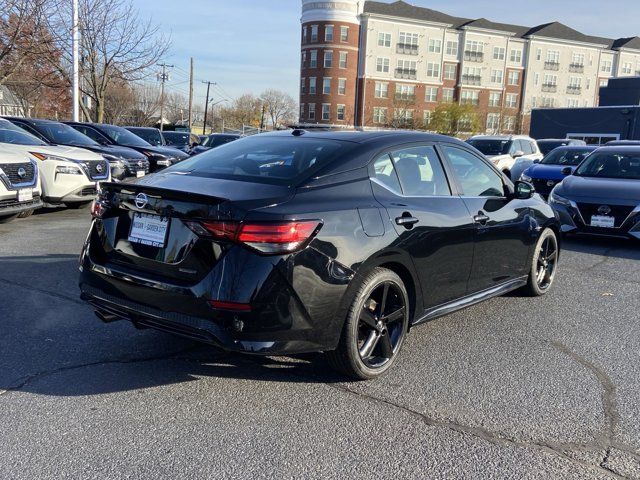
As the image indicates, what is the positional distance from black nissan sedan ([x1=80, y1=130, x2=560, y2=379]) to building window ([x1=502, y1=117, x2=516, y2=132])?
75.4 meters

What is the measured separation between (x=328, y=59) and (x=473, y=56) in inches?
763

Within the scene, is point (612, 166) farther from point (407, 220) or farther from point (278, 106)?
point (278, 106)

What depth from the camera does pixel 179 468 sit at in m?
2.71

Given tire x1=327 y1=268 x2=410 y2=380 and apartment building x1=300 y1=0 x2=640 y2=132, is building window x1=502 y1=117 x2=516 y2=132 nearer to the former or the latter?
apartment building x1=300 y1=0 x2=640 y2=132

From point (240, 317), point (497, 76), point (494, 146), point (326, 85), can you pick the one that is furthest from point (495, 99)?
point (240, 317)

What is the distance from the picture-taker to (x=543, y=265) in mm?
5922

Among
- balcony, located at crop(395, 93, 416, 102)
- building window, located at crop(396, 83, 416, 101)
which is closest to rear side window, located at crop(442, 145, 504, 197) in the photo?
balcony, located at crop(395, 93, 416, 102)

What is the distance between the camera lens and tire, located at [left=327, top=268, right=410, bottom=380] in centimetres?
352

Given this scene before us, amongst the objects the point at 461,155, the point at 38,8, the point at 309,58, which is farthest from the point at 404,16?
the point at 461,155

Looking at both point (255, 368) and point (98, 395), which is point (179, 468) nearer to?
point (98, 395)

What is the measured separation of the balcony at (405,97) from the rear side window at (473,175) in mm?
69698

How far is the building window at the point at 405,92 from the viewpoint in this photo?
72.7 m

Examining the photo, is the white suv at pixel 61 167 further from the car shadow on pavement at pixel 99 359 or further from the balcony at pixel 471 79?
the balcony at pixel 471 79

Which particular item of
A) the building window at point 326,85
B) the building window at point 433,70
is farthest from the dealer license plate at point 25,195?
the building window at point 433,70
